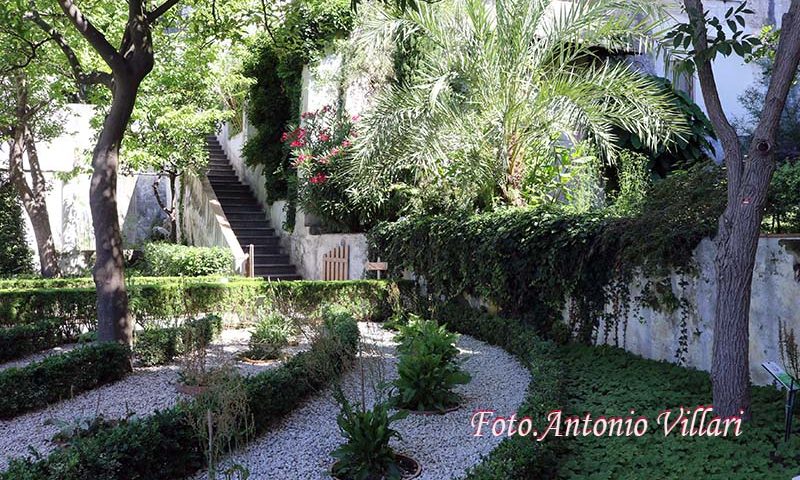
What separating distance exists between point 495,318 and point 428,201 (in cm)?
369

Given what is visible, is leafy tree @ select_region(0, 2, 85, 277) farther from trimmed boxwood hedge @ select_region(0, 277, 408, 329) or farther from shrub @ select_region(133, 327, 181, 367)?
shrub @ select_region(133, 327, 181, 367)

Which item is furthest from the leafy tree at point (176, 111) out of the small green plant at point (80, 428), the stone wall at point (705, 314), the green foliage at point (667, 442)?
the green foliage at point (667, 442)

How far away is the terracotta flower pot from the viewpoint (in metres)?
4.55

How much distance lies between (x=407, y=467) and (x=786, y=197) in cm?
431

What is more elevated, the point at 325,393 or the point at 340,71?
the point at 340,71

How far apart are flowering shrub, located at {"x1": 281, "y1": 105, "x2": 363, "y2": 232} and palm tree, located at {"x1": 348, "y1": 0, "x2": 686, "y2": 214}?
6.77 feet

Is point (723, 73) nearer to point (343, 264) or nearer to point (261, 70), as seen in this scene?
point (343, 264)

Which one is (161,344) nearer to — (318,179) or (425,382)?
(425,382)

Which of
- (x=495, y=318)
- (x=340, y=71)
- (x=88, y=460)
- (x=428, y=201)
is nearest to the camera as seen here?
(x=88, y=460)

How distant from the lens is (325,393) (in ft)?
21.6

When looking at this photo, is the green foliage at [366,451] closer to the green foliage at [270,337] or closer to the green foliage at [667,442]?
the green foliage at [667,442]

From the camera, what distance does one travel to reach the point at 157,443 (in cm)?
428

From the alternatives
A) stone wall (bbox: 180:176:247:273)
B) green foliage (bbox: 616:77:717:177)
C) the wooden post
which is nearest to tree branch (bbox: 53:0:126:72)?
the wooden post

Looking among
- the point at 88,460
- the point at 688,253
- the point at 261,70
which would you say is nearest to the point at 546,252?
the point at 688,253
